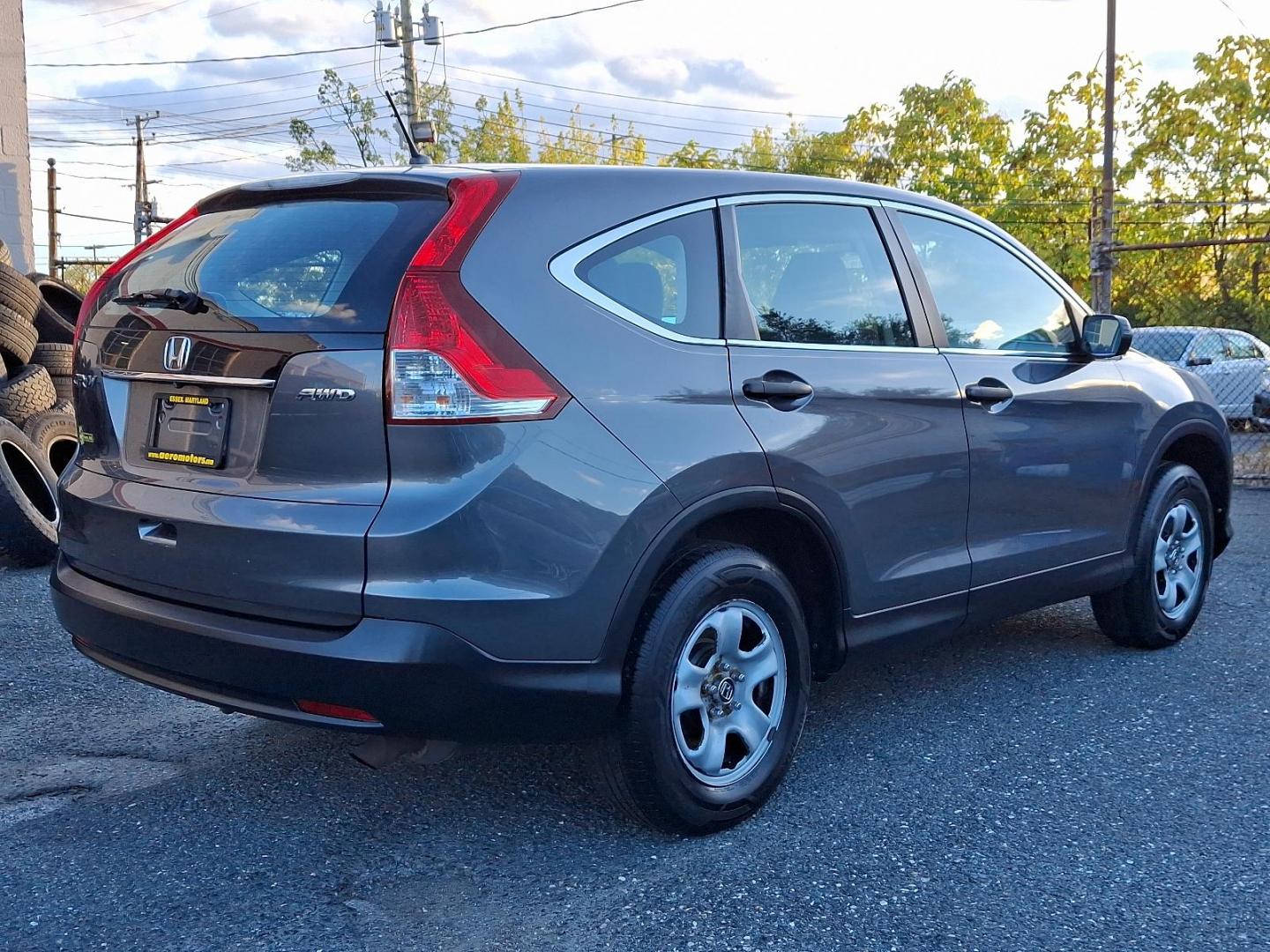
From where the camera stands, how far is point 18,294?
826 cm

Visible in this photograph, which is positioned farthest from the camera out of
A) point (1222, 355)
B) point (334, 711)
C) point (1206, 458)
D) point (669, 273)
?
point (1222, 355)

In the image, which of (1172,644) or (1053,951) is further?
(1172,644)

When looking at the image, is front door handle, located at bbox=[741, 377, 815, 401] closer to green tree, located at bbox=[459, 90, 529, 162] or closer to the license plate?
the license plate

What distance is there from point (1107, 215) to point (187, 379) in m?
16.2

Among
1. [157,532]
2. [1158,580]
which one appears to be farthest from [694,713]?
[1158,580]

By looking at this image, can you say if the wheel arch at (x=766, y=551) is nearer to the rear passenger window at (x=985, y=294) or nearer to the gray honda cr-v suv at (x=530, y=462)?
the gray honda cr-v suv at (x=530, y=462)

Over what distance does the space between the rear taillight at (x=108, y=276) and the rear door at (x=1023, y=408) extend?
7.26 ft

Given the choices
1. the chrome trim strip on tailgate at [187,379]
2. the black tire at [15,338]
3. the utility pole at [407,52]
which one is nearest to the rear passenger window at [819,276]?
the chrome trim strip on tailgate at [187,379]

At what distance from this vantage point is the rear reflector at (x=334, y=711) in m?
2.84

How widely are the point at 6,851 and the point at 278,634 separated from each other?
3.51 ft

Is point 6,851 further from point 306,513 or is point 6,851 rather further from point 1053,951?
point 1053,951

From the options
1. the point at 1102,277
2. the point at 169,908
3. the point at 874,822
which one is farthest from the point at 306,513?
the point at 1102,277

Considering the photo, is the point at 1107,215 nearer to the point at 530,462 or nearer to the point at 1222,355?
the point at 1222,355

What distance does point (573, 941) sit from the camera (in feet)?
9.11
